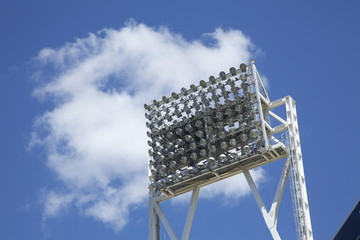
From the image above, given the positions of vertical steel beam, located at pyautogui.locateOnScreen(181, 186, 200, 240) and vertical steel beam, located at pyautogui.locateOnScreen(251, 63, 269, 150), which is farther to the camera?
vertical steel beam, located at pyautogui.locateOnScreen(181, 186, 200, 240)

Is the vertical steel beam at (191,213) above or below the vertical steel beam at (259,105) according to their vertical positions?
below

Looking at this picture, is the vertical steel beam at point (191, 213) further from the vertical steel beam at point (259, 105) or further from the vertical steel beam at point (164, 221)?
the vertical steel beam at point (259, 105)

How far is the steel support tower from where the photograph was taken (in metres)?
46.8

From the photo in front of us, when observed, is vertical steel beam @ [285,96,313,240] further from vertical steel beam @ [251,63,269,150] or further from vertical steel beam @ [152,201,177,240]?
vertical steel beam @ [152,201,177,240]

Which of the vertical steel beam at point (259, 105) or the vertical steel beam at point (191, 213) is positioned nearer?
the vertical steel beam at point (259, 105)

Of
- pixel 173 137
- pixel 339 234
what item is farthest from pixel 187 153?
pixel 339 234

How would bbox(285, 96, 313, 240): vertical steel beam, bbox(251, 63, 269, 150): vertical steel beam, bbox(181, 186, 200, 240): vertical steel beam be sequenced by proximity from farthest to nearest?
bbox(181, 186, 200, 240): vertical steel beam → bbox(251, 63, 269, 150): vertical steel beam → bbox(285, 96, 313, 240): vertical steel beam

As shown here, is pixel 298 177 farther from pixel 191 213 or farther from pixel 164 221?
pixel 164 221

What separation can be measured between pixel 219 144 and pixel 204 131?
1.31 meters

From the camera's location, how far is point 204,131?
4994 centimetres

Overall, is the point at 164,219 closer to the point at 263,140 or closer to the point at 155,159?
the point at 155,159

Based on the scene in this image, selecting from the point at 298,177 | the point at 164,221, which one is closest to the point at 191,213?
the point at 164,221

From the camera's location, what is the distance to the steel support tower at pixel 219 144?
153 feet

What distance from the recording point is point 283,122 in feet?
158
